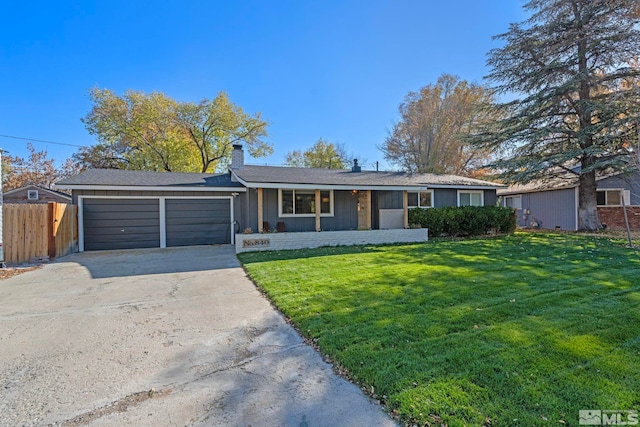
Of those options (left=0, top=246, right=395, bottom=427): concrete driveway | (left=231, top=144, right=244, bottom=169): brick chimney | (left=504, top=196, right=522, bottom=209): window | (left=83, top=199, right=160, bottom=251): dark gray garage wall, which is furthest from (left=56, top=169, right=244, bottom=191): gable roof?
(left=504, top=196, right=522, bottom=209): window

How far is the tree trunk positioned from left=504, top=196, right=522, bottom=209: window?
17.5 ft

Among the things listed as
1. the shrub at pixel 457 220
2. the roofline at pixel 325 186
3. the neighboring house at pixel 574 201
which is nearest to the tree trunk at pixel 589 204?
the neighboring house at pixel 574 201

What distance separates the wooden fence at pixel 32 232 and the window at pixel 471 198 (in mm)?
16360

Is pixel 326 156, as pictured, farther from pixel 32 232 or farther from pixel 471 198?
pixel 32 232

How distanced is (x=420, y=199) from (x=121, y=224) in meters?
12.8

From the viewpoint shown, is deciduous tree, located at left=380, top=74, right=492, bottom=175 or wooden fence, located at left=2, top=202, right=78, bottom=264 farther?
deciduous tree, located at left=380, top=74, right=492, bottom=175

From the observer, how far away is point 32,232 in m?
8.79

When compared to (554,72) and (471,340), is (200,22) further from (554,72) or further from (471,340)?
(554,72)

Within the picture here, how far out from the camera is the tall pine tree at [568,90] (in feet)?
43.2

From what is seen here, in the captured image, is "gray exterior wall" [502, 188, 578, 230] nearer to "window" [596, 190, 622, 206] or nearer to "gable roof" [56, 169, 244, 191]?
"window" [596, 190, 622, 206]

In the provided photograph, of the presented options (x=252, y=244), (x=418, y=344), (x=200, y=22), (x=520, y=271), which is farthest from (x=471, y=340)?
(x=200, y=22)

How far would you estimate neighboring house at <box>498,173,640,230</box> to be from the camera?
50.1 ft
